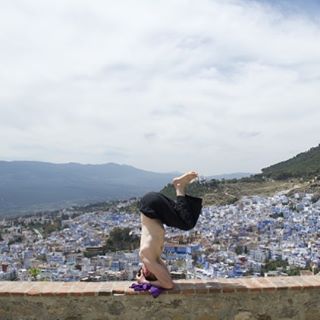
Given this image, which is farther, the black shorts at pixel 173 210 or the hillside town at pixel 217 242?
the hillside town at pixel 217 242

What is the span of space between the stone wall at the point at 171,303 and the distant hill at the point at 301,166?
4246 cm

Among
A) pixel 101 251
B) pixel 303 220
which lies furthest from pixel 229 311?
pixel 303 220

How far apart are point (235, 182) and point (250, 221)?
1933 cm

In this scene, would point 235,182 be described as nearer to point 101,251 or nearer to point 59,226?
point 59,226

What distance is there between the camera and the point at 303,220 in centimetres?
3509

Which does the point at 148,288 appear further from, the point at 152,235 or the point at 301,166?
the point at 301,166

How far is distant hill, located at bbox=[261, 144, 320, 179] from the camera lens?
156ft

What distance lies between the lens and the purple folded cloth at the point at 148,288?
3.89m

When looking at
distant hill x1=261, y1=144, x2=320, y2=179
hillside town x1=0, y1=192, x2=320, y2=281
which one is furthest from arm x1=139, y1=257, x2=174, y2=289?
distant hill x1=261, y1=144, x2=320, y2=179

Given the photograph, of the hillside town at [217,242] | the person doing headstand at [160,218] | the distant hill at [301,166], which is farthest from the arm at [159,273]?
the distant hill at [301,166]

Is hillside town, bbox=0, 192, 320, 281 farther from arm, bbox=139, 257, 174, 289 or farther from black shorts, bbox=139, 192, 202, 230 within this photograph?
black shorts, bbox=139, 192, 202, 230

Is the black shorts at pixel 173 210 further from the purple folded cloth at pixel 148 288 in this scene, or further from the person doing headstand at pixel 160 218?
the purple folded cloth at pixel 148 288

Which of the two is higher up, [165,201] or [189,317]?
[165,201]

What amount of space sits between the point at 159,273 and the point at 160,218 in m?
0.42
